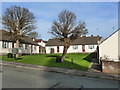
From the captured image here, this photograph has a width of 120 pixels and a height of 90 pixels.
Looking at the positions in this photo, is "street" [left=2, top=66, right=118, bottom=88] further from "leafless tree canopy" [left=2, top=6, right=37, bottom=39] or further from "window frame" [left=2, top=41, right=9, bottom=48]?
"window frame" [left=2, top=41, right=9, bottom=48]

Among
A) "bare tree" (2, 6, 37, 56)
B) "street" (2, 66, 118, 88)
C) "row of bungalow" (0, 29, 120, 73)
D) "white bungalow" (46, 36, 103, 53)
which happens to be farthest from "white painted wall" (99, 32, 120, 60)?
"white bungalow" (46, 36, 103, 53)

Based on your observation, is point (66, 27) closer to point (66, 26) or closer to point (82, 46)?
point (66, 26)

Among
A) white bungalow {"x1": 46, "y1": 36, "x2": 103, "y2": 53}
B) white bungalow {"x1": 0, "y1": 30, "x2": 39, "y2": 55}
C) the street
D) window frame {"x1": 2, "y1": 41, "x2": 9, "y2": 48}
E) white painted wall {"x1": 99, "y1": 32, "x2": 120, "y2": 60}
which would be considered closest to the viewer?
the street

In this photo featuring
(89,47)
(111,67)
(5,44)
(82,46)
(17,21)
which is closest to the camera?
(111,67)

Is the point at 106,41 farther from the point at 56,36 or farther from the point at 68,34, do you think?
the point at 56,36

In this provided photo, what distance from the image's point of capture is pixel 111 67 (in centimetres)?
1241

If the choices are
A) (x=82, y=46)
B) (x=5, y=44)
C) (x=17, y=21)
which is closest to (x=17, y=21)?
(x=17, y=21)

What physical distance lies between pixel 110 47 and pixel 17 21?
1863 centimetres

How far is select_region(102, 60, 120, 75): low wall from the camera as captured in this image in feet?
40.1

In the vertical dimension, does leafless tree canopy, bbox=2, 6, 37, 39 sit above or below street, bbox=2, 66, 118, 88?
above

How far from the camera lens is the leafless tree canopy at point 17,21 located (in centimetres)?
2291

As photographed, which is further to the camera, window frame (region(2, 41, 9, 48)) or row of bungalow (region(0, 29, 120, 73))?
window frame (region(2, 41, 9, 48))

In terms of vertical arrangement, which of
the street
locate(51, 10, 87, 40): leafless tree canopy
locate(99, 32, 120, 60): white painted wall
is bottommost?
the street

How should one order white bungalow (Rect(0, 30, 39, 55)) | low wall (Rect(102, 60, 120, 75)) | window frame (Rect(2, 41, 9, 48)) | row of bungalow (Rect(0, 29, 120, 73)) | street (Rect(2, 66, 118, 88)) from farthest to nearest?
window frame (Rect(2, 41, 9, 48)), white bungalow (Rect(0, 30, 39, 55)), row of bungalow (Rect(0, 29, 120, 73)), low wall (Rect(102, 60, 120, 75)), street (Rect(2, 66, 118, 88))
